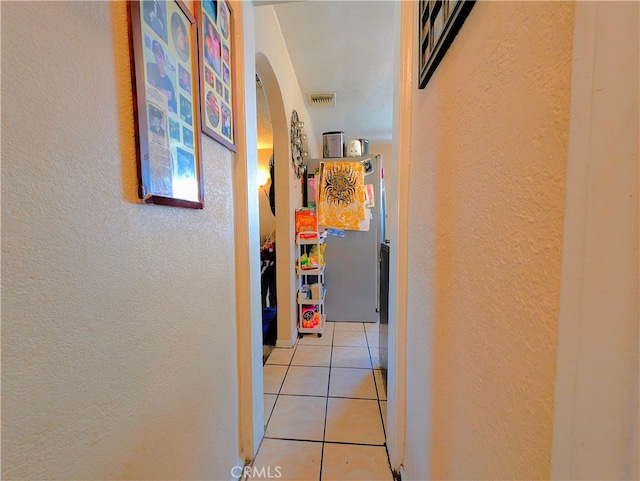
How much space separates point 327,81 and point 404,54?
168cm

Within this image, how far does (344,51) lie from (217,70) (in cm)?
150

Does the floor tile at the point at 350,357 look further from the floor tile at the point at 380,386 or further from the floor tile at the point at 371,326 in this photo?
the floor tile at the point at 371,326

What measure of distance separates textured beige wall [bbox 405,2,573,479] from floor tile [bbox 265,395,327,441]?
0.80 metres

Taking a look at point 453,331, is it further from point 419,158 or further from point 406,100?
point 406,100

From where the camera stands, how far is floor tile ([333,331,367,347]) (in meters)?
2.43

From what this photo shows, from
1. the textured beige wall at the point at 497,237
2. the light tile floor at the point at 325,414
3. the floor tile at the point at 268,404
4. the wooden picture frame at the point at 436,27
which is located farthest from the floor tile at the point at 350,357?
the wooden picture frame at the point at 436,27

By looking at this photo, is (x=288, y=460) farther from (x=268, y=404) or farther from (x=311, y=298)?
(x=311, y=298)

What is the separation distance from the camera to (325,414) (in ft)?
5.09

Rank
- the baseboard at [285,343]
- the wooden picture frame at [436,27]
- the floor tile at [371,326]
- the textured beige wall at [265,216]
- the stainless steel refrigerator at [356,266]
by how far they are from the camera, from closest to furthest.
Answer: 1. the wooden picture frame at [436,27]
2. the baseboard at [285,343]
3. the floor tile at [371,326]
4. the stainless steel refrigerator at [356,266]
5. the textured beige wall at [265,216]

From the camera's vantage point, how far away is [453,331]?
645mm

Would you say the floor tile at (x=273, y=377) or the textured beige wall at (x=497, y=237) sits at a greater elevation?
the textured beige wall at (x=497, y=237)

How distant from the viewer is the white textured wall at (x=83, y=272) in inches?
15.2

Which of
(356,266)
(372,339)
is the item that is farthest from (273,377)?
(356,266)

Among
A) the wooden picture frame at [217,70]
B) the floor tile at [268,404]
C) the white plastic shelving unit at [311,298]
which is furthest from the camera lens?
the white plastic shelving unit at [311,298]
